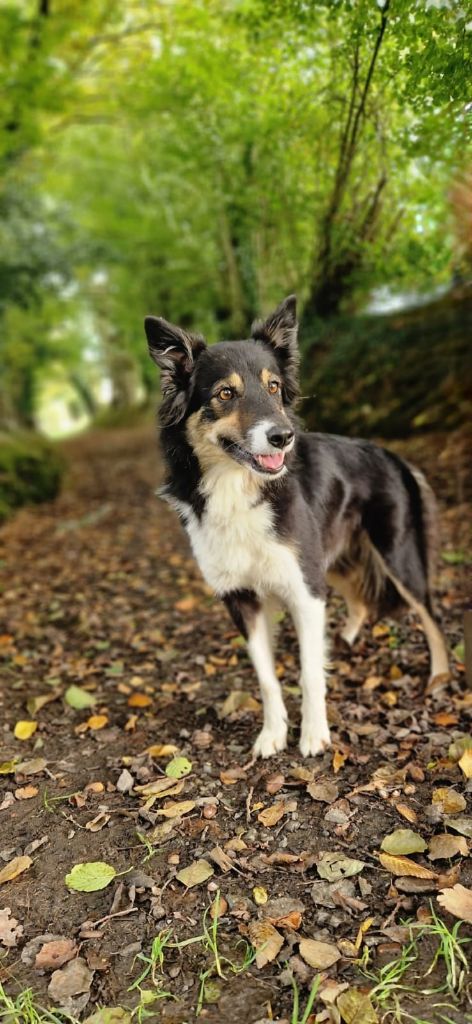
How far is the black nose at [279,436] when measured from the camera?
2.76 m

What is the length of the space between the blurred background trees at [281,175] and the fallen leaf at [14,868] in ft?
12.5

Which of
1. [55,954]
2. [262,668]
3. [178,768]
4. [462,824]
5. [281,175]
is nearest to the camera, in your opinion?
[55,954]

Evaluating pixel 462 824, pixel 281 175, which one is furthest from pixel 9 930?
pixel 281 175

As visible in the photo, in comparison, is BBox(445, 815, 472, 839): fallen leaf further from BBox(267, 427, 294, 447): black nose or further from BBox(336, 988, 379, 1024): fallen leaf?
BBox(267, 427, 294, 447): black nose

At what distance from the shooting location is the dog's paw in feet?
10.6

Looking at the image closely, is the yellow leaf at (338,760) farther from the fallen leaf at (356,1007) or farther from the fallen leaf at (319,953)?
the fallen leaf at (356,1007)

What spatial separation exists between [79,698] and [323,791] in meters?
1.75

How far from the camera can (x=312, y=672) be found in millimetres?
3234

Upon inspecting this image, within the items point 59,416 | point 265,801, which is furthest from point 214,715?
point 59,416

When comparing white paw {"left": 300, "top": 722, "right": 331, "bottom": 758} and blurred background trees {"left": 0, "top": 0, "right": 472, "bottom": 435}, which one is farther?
blurred background trees {"left": 0, "top": 0, "right": 472, "bottom": 435}

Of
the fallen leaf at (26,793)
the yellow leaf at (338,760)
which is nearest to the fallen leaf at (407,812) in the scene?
the yellow leaf at (338,760)

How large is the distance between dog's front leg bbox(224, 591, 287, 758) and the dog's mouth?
727 mm

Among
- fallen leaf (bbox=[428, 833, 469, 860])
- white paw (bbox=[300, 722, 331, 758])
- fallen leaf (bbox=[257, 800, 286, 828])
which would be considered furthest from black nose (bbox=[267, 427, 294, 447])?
fallen leaf (bbox=[428, 833, 469, 860])

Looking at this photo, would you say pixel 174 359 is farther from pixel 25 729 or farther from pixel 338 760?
pixel 25 729
